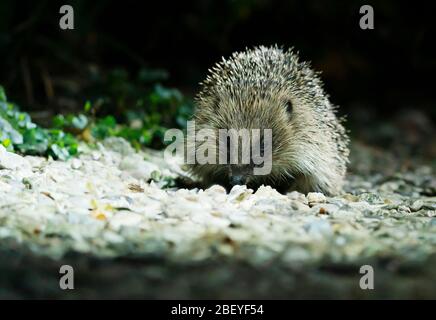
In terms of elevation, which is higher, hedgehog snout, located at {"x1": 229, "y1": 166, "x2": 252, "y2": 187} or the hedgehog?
the hedgehog

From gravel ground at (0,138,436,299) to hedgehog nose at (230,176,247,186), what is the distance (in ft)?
0.67

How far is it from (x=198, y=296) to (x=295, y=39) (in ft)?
30.6

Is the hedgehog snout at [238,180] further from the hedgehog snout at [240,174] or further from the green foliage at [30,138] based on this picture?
the green foliage at [30,138]

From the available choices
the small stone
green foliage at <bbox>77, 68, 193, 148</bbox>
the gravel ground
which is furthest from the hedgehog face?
green foliage at <bbox>77, 68, 193, 148</bbox>

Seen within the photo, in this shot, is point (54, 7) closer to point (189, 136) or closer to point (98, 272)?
point (189, 136)

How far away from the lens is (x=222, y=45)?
1161cm

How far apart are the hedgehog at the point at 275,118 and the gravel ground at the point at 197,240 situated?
0.52 meters

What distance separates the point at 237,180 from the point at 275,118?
2.55 feet

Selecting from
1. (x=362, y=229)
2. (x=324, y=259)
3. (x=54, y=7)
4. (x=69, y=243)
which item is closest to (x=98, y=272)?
(x=69, y=243)

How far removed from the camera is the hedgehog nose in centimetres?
536

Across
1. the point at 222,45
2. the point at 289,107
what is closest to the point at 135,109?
the point at 289,107

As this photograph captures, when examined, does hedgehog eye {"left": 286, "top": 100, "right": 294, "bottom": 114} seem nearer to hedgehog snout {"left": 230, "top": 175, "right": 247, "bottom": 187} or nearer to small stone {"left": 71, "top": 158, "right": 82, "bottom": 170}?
hedgehog snout {"left": 230, "top": 175, "right": 247, "bottom": 187}

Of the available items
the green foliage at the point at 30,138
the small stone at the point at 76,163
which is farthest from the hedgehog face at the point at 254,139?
the green foliage at the point at 30,138

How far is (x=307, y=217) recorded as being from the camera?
441 cm
